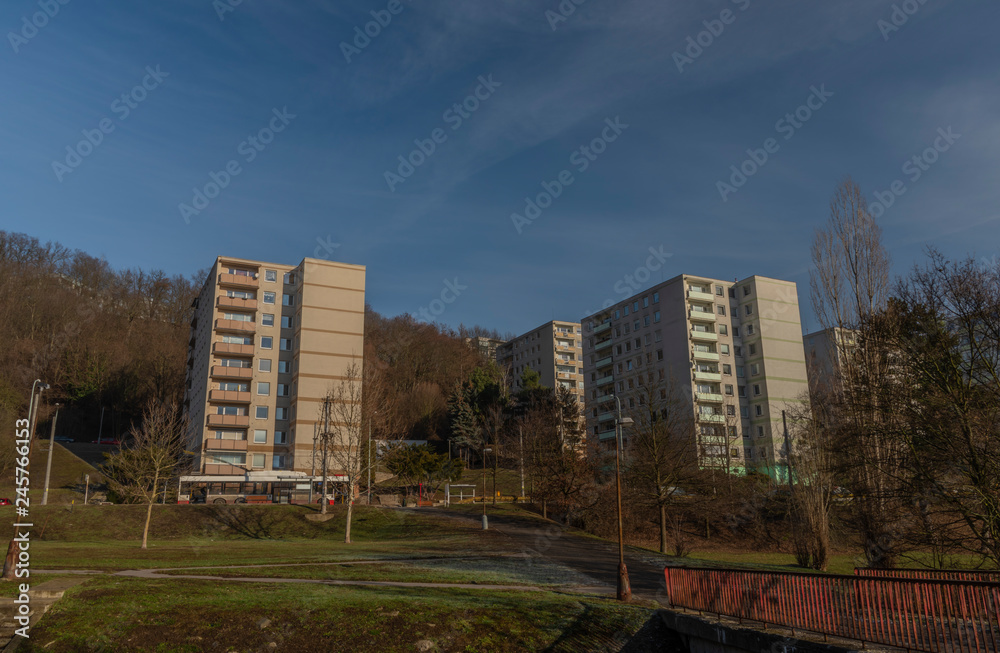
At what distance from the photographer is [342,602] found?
17125 millimetres

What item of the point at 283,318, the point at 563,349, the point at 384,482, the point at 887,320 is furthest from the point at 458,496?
the point at 563,349

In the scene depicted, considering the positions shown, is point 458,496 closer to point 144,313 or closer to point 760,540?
point 760,540

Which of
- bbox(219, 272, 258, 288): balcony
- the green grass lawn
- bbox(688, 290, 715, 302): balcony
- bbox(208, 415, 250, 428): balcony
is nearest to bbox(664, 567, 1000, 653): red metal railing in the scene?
the green grass lawn

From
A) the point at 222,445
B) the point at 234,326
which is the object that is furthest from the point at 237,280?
the point at 222,445

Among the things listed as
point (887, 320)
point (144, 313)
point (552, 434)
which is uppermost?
point (144, 313)

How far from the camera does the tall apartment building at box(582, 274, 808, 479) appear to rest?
82250 mm

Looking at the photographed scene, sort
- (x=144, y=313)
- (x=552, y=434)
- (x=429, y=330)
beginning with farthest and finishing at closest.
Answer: (x=429, y=330), (x=144, y=313), (x=552, y=434)

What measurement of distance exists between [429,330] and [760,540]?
72570 millimetres

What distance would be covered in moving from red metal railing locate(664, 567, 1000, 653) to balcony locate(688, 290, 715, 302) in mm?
73180

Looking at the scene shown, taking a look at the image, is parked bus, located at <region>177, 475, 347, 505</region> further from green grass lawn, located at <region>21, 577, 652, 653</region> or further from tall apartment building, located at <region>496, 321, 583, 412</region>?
tall apartment building, located at <region>496, 321, 583, 412</region>

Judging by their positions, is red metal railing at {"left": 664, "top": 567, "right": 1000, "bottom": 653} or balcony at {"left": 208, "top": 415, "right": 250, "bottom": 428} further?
balcony at {"left": 208, "top": 415, "right": 250, "bottom": 428}

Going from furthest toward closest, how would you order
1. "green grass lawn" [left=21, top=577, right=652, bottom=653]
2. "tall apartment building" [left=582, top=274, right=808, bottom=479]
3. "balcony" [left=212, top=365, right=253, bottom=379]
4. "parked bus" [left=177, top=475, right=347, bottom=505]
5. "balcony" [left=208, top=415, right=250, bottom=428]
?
"tall apartment building" [left=582, top=274, right=808, bottom=479], "balcony" [left=212, top=365, right=253, bottom=379], "balcony" [left=208, top=415, right=250, bottom=428], "parked bus" [left=177, top=475, right=347, bottom=505], "green grass lawn" [left=21, top=577, right=652, bottom=653]

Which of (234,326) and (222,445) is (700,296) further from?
(222,445)

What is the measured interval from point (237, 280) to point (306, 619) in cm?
6294
